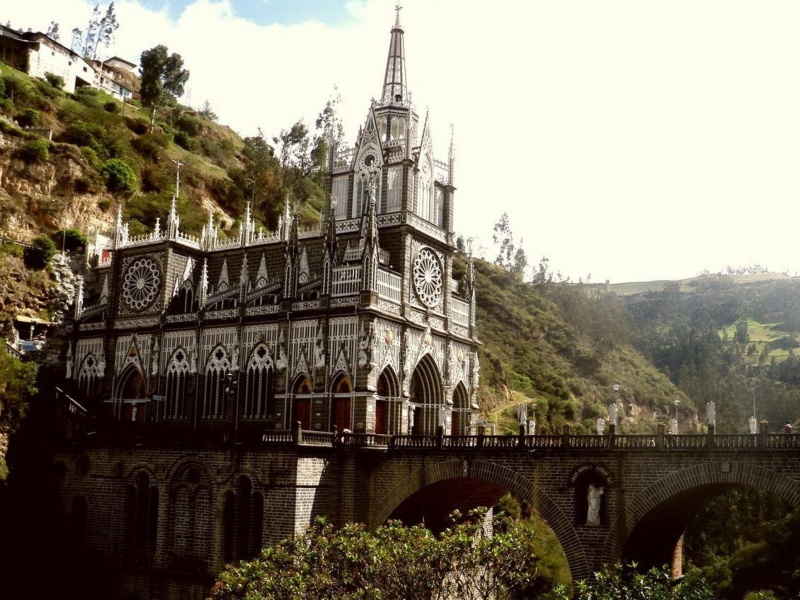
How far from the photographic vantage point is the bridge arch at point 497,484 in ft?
112

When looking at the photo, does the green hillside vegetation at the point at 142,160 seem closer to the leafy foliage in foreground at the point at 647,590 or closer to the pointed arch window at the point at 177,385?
the pointed arch window at the point at 177,385

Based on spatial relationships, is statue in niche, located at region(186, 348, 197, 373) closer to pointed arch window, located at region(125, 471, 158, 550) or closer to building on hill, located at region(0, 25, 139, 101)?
pointed arch window, located at region(125, 471, 158, 550)

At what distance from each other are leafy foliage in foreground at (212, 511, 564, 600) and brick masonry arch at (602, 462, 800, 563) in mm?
5180

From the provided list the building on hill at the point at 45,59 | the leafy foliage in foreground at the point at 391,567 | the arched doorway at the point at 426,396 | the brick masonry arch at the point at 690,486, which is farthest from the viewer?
the building on hill at the point at 45,59

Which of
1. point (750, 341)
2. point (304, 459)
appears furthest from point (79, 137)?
point (750, 341)

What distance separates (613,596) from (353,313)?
2093cm

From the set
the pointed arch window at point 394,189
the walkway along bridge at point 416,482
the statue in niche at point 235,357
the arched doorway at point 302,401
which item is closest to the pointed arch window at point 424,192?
the pointed arch window at point 394,189

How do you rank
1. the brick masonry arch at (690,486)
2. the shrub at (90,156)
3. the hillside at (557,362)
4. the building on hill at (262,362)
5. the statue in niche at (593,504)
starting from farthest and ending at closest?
1. the hillside at (557,362)
2. the shrub at (90,156)
3. the building on hill at (262,362)
4. the statue in niche at (593,504)
5. the brick masonry arch at (690,486)

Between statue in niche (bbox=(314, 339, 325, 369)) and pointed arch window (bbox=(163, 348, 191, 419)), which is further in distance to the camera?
pointed arch window (bbox=(163, 348, 191, 419))

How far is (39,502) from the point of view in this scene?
155 ft

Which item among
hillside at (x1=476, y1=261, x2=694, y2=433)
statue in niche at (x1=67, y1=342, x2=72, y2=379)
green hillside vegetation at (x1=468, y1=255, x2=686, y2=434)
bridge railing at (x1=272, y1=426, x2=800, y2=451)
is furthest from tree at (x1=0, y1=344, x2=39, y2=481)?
hillside at (x1=476, y1=261, x2=694, y2=433)

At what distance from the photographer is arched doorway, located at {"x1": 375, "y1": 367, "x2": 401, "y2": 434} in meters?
43.9

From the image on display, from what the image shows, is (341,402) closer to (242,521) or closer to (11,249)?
(242,521)

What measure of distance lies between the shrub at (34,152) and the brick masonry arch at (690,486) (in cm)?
4603
